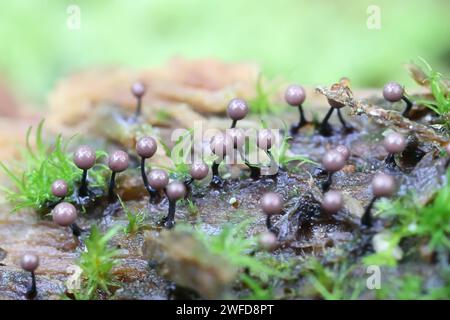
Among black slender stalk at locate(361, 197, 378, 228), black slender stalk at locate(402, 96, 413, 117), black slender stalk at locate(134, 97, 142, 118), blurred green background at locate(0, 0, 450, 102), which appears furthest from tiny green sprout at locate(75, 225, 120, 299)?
blurred green background at locate(0, 0, 450, 102)

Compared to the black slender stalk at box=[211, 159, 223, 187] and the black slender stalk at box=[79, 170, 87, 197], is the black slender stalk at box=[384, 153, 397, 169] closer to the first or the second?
the black slender stalk at box=[211, 159, 223, 187]

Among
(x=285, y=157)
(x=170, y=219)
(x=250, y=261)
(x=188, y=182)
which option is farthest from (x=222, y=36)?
(x=250, y=261)

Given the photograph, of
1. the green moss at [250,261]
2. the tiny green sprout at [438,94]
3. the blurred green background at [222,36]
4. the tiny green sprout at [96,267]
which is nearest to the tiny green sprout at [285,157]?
the green moss at [250,261]

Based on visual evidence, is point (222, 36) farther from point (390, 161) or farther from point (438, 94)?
point (390, 161)

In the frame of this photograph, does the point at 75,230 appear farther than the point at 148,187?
No

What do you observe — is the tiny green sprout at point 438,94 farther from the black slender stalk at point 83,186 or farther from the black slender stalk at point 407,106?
the black slender stalk at point 83,186
